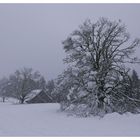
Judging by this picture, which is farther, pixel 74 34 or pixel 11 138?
pixel 74 34

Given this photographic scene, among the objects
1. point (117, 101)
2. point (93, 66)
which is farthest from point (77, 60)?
point (117, 101)

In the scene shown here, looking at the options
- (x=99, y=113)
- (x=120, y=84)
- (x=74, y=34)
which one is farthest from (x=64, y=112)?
(x=74, y=34)

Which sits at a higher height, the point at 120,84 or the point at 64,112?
the point at 120,84

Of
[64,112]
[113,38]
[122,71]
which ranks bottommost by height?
[64,112]

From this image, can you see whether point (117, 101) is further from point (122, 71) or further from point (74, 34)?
point (74, 34)

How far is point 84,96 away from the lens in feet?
78.1

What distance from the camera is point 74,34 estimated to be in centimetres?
2586

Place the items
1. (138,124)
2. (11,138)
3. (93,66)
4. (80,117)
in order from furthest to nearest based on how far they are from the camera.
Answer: (93,66) → (80,117) → (138,124) → (11,138)

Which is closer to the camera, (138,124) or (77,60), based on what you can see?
(138,124)

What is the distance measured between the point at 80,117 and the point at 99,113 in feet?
5.34

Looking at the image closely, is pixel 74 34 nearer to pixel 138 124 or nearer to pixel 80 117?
pixel 80 117

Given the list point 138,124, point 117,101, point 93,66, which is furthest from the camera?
point 93,66

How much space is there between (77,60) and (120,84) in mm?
4572

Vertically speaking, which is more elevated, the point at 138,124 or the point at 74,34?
the point at 74,34
